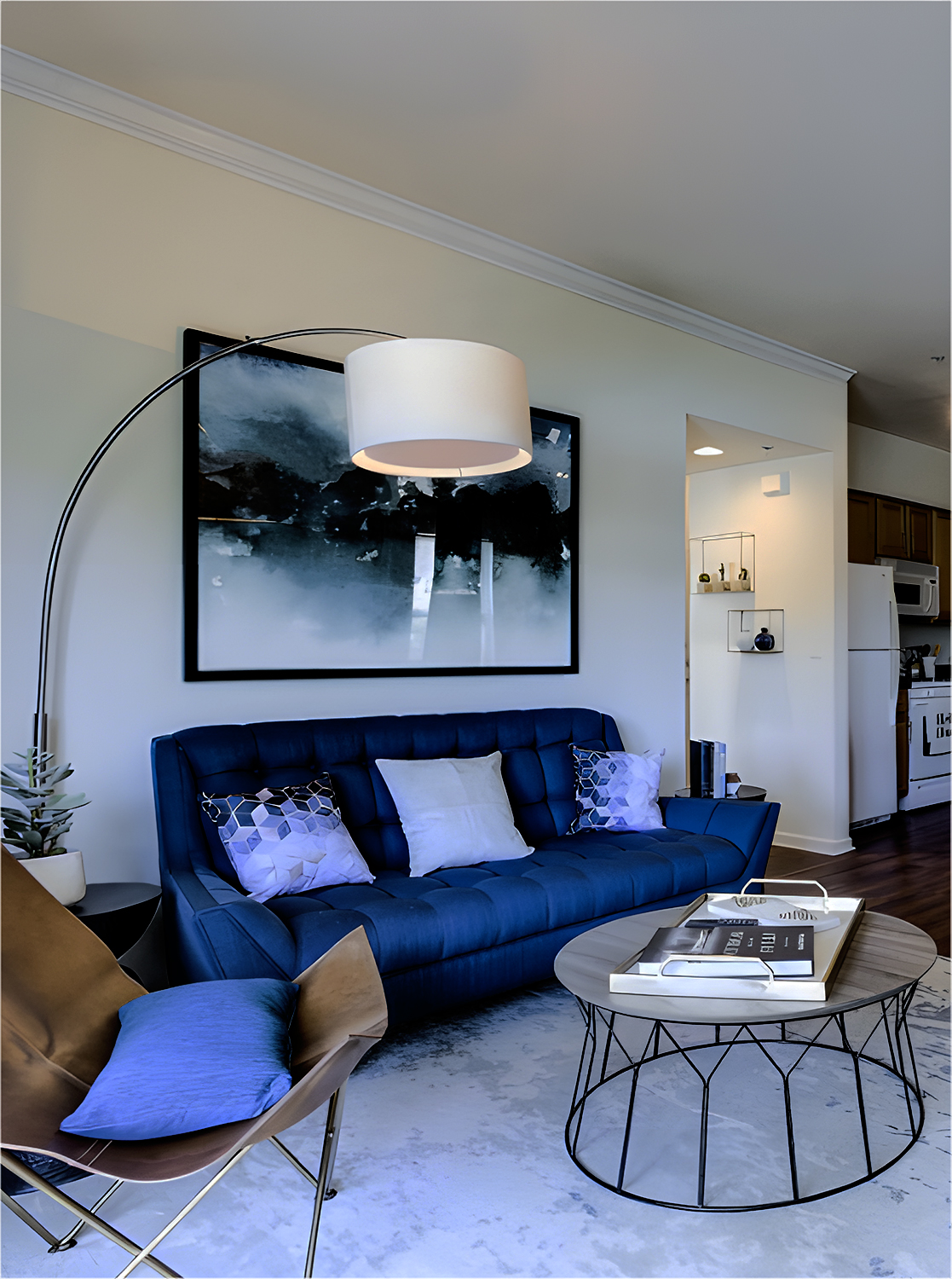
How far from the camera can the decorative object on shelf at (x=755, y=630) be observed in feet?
19.6

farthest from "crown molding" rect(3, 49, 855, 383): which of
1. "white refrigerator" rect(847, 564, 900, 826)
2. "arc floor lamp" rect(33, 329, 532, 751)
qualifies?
"white refrigerator" rect(847, 564, 900, 826)

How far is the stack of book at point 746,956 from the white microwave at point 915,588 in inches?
212

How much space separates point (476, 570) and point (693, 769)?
4.54 ft

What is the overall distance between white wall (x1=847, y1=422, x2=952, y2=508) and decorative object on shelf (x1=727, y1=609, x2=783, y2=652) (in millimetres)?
1519

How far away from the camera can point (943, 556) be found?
784 cm

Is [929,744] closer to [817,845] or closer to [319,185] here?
[817,845]

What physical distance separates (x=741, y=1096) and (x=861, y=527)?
521 cm

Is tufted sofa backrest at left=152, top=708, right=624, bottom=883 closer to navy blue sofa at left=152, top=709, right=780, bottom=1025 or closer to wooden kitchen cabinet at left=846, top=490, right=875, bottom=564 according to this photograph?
navy blue sofa at left=152, top=709, right=780, bottom=1025

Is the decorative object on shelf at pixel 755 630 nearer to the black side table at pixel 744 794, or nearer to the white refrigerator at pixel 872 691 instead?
the white refrigerator at pixel 872 691

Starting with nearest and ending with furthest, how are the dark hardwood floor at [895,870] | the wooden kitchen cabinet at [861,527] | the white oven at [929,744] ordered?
the dark hardwood floor at [895,870], the wooden kitchen cabinet at [861,527], the white oven at [929,744]

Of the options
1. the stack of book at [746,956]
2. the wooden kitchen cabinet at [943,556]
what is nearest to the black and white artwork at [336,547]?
the stack of book at [746,956]

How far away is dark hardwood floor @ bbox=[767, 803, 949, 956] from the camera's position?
4.29 metres

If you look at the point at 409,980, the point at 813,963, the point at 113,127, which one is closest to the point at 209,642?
the point at 409,980

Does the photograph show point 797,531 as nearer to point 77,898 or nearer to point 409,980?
point 409,980
